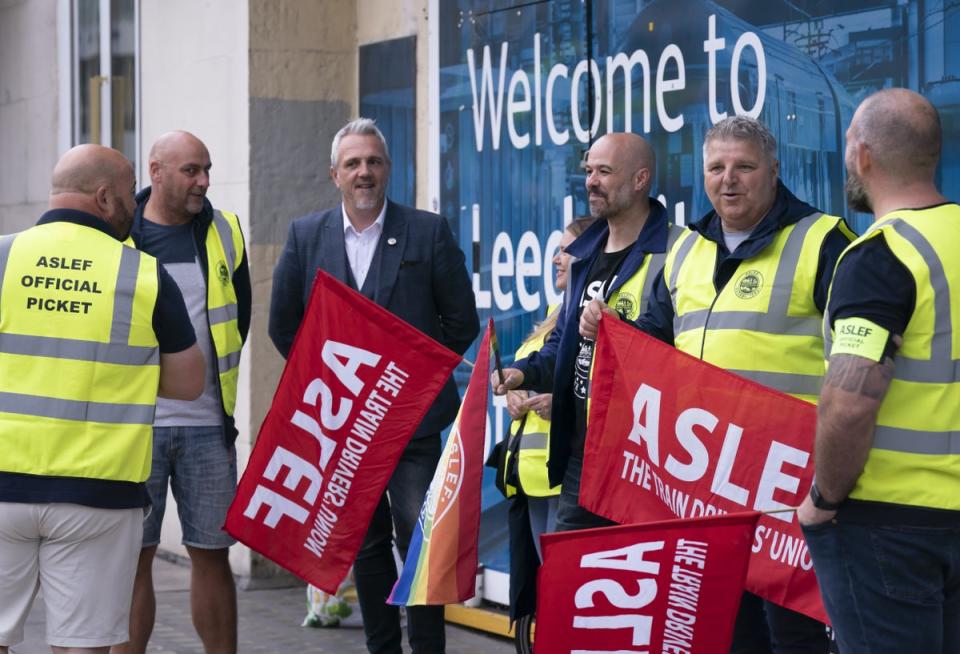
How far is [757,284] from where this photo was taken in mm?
4355

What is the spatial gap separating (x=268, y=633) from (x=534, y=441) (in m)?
2.26

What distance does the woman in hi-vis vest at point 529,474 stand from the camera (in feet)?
18.5

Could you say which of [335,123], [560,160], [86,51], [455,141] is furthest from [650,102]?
[86,51]

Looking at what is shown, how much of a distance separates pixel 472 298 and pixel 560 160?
1.17 meters

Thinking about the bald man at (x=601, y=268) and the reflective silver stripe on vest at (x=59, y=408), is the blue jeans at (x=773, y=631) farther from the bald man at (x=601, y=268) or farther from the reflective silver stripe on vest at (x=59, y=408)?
the reflective silver stripe on vest at (x=59, y=408)

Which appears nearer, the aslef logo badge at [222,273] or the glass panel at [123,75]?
the aslef logo badge at [222,273]

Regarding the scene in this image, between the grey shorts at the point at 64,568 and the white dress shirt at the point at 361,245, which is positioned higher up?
the white dress shirt at the point at 361,245

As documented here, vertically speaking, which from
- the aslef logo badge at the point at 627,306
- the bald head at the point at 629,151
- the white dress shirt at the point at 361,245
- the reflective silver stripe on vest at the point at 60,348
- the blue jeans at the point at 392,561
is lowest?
the blue jeans at the point at 392,561

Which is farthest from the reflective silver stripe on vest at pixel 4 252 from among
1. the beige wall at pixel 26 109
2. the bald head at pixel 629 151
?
the beige wall at pixel 26 109

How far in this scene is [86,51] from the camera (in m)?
11.2

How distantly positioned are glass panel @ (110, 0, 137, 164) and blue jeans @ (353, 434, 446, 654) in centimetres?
521

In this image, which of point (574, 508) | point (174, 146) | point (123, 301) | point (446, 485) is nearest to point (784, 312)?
point (574, 508)

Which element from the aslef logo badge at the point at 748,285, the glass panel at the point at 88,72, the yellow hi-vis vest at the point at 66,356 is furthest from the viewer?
the glass panel at the point at 88,72

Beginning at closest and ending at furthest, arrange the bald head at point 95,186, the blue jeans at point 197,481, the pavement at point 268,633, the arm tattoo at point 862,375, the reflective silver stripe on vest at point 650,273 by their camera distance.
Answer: the arm tattoo at point 862,375 → the bald head at point 95,186 → the reflective silver stripe on vest at point 650,273 → the blue jeans at point 197,481 → the pavement at point 268,633
